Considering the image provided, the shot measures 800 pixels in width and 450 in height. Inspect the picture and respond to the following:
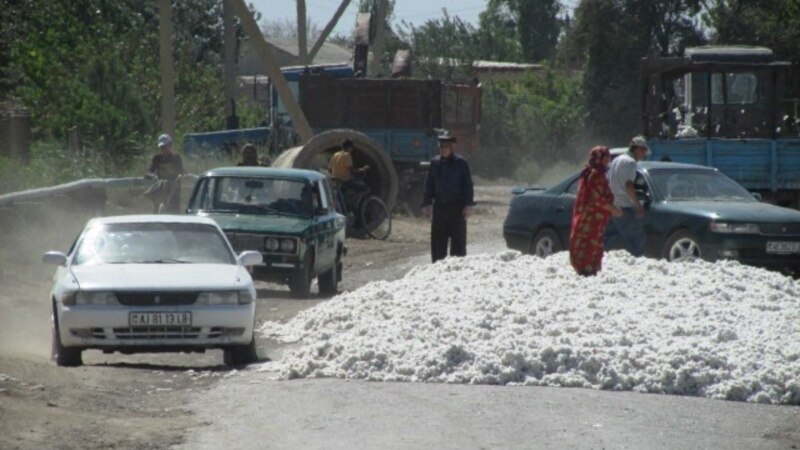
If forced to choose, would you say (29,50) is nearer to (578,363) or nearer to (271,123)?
(271,123)

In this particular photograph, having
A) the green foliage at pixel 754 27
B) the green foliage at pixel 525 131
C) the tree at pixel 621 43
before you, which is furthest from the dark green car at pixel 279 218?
the tree at pixel 621 43

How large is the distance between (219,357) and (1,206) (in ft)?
22.3

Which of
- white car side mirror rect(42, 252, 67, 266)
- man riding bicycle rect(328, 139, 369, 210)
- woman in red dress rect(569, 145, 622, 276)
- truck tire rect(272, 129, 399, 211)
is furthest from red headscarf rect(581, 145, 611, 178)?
truck tire rect(272, 129, 399, 211)

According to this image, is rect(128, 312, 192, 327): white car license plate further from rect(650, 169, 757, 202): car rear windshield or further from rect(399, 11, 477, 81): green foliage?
rect(399, 11, 477, 81): green foliage

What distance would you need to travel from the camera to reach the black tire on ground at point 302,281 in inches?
762

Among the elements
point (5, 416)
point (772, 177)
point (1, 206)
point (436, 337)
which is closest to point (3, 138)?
point (1, 206)

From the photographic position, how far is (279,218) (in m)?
19.9

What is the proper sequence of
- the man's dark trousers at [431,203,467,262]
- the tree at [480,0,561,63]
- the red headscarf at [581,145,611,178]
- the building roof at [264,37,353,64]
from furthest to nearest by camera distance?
the tree at [480,0,561,63], the building roof at [264,37,353,64], the man's dark trousers at [431,203,467,262], the red headscarf at [581,145,611,178]

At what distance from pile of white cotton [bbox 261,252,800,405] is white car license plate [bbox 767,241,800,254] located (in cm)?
375

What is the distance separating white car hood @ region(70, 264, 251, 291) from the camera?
1298cm

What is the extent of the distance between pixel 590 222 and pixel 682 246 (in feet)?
11.7

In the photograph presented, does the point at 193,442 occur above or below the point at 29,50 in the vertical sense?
below

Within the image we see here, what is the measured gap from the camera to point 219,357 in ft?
47.6

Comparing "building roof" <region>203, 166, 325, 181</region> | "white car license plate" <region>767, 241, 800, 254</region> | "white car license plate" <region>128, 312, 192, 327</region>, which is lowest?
"white car license plate" <region>767, 241, 800, 254</region>
